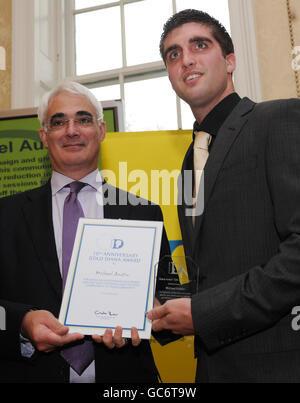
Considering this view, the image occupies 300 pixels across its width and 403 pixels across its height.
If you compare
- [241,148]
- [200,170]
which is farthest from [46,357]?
[241,148]

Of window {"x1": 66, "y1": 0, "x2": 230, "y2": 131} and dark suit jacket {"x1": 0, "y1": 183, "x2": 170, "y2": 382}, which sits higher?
window {"x1": 66, "y1": 0, "x2": 230, "y2": 131}

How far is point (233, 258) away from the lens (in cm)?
155

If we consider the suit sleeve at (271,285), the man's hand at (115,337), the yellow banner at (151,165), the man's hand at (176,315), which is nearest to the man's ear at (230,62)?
the yellow banner at (151,165)

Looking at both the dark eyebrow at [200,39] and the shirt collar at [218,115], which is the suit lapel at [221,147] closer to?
the shirt collar at [218,115]

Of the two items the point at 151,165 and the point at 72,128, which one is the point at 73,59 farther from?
the point at 72,128

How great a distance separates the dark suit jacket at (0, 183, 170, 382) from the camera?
1704mm

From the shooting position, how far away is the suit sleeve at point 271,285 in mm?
1380

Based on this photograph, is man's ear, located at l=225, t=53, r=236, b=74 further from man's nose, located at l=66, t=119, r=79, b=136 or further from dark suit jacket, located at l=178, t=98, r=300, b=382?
man's nose, located at l=66, t=119, r=79, b=136

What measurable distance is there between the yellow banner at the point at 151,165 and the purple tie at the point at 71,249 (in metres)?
0.48

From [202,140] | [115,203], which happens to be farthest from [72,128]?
[202,140]

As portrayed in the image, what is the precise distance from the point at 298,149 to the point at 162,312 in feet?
2.39

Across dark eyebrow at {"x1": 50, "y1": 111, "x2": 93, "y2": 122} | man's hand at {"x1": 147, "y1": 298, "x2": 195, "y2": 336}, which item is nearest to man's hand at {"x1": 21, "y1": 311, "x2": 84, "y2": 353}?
man's hand at {"x1": 147, "y1": 298, "x2": 195, "y2": 336}

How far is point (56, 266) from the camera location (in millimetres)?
1783
